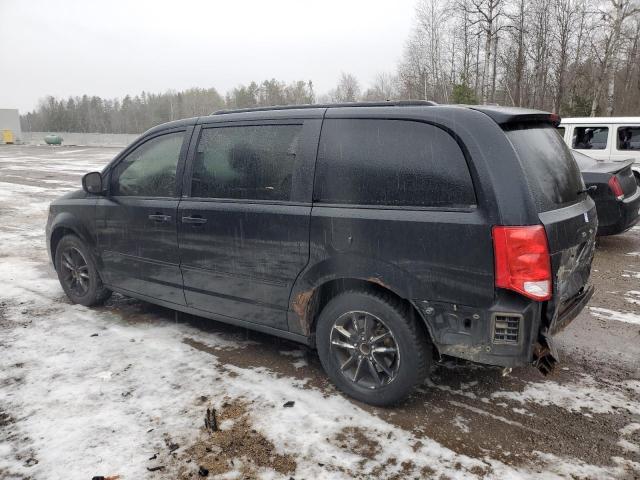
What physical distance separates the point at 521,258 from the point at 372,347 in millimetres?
1051

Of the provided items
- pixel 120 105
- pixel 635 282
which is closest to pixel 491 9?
pixel 635 282

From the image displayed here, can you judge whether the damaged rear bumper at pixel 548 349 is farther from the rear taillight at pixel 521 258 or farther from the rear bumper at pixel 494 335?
the rear taillight at pixel 521 258

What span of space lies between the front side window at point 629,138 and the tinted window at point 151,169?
339 inches

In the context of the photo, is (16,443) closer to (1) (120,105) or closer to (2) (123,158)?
(2) (123,158)

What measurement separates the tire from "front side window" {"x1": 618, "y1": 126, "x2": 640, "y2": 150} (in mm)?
8423

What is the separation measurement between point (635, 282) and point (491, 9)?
96.9 feet

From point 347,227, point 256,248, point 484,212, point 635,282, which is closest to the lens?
point 484,212

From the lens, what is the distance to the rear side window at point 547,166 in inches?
106

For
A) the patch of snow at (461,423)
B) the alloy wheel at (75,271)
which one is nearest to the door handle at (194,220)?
the alloy wheel at (75,271)

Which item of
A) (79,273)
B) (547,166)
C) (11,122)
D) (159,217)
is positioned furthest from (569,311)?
(11,122)

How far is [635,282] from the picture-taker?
5648mm

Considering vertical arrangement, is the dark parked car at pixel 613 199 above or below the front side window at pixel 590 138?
below

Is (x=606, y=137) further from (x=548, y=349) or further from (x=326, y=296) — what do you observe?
(x=326, y=296)

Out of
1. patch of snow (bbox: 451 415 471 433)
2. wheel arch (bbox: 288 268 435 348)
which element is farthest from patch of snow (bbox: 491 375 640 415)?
wheel arch (bbox: 288 268 435 348)
